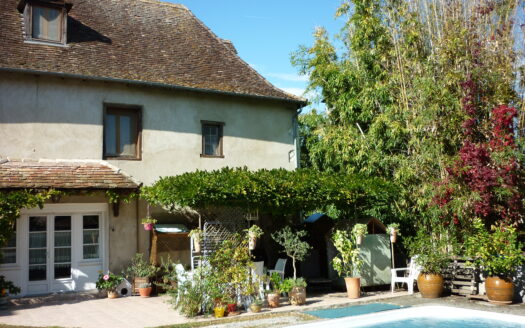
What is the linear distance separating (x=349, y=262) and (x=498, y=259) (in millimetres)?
3716

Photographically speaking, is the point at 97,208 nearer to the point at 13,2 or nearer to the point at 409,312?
the point at 13,2

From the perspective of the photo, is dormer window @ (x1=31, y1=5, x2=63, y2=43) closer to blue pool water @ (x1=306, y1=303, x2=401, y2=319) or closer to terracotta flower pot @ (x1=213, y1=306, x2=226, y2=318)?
terracotta flower pot @ (x1=213, y1=306, x2=226, y2=318)

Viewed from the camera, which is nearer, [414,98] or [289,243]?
[289,243]

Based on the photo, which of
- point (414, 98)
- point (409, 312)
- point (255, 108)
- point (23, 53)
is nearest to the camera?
point (409, 312)

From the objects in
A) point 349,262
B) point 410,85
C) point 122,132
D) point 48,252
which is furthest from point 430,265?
point 48,252

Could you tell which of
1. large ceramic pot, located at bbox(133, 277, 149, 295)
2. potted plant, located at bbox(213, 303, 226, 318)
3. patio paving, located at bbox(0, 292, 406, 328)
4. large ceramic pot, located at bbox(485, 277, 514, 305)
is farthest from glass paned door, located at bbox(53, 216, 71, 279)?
large ceramic pot, located at bbox(485, 277, 514, 305)

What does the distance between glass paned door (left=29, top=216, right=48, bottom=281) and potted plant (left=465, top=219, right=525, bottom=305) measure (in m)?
11.0

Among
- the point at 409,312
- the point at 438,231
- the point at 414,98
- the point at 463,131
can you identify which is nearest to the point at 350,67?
the point at 414,98

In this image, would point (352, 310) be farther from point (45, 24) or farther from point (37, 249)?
point (45, 24)

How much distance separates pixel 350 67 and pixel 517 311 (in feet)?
31.2

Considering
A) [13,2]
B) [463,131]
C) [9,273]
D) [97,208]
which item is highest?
[13,2]

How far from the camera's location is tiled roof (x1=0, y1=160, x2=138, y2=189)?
40.1ft

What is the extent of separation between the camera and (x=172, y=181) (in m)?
12.2

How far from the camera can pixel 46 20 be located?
48.6ft
